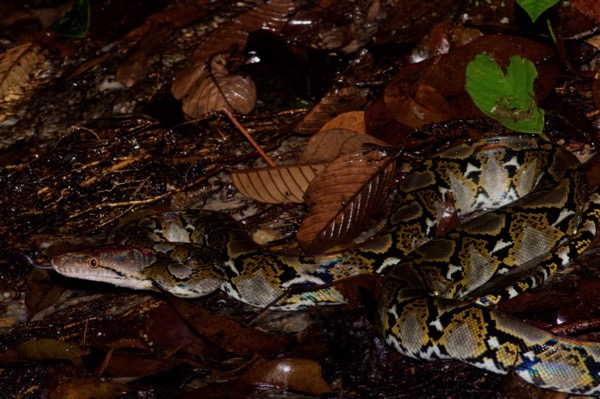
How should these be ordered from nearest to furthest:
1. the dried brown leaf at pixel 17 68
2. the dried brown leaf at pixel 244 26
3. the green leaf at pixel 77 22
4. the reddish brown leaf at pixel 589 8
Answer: the reddish brown leaf at pixel 589 8
the dried brown leaf at pixel 244 26
the dried brown leaf at pixel 17 68
the green leaf at pixel 77 22

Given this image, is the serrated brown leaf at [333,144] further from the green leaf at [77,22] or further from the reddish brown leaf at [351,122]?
the green leaf at [77,22]

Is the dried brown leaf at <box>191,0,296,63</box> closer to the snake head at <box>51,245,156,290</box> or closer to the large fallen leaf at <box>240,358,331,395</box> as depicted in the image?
the snake head at <box>51,245,156,290</box>

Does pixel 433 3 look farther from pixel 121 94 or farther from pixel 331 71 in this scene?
pixel 121 94

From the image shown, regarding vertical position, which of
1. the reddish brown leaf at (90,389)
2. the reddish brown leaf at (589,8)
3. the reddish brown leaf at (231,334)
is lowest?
the reddish brown leaf at (231,334)

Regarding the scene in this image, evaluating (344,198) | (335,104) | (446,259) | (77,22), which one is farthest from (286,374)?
(77,22)

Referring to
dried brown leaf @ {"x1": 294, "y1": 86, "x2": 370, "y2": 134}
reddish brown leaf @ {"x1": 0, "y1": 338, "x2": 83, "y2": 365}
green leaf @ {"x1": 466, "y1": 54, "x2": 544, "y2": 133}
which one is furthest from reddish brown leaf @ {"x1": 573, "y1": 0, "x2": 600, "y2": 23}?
reddish brown leaf @ {"x1": 0, "y1": 338, "x2": 83, "y2": 365}

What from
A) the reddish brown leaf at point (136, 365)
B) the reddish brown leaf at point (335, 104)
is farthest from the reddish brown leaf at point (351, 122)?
the reddish brown leaf at point (136, 365)

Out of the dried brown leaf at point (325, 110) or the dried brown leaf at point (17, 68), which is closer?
the dried brown leaf at point (325, 110)
